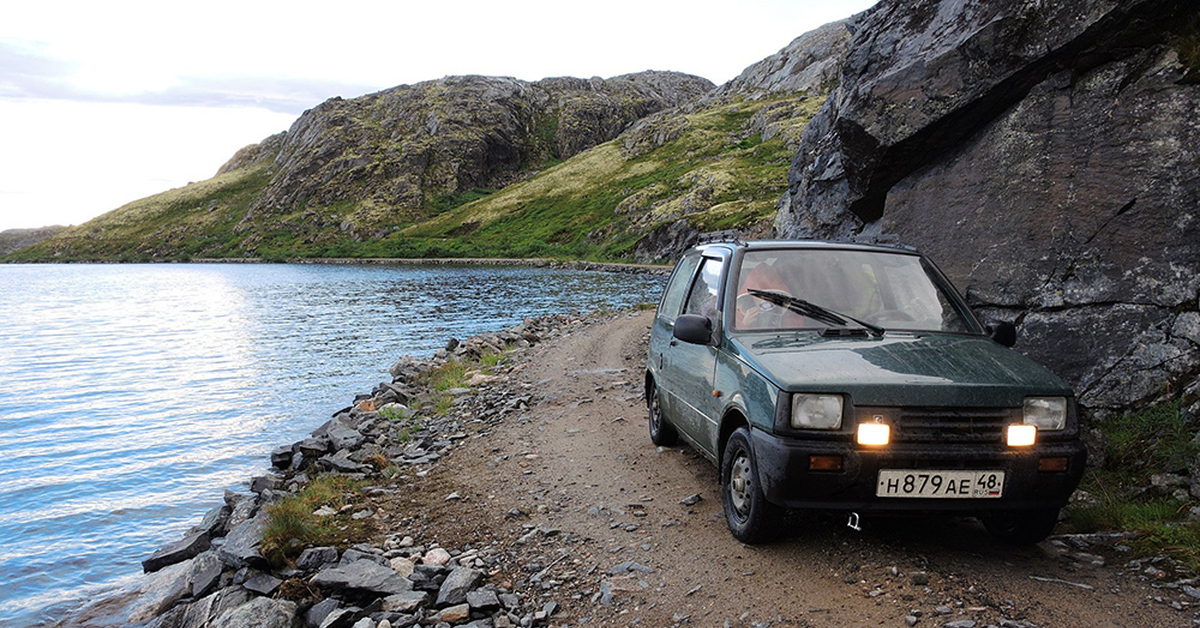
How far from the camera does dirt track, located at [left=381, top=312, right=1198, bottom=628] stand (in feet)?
14.5

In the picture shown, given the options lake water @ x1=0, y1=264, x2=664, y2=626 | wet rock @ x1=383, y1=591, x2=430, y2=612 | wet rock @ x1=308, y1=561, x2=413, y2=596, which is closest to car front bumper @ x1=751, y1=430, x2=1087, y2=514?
wet rock @ x1=383, y1=591, x2=430, y2=612

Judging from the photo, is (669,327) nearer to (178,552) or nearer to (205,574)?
(205,574)

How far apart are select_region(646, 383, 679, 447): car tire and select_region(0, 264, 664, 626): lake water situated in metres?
6.18

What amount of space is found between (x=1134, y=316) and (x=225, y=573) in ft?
29.6

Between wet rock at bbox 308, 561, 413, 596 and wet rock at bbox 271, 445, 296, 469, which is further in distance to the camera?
wet rock at bbox 271, 445, 296, 469

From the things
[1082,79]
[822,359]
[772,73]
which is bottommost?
[822,359]

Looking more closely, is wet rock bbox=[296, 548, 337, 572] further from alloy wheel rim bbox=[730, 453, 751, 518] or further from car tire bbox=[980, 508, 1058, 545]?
car tire bbox=[980, 508, 1058, 545]

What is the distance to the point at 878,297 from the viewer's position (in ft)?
20.4

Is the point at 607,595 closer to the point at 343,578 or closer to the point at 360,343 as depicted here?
the point at 343,578

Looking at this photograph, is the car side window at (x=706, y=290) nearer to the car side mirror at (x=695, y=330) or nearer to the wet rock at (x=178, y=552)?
the car side mirror at (x=695, y=330)

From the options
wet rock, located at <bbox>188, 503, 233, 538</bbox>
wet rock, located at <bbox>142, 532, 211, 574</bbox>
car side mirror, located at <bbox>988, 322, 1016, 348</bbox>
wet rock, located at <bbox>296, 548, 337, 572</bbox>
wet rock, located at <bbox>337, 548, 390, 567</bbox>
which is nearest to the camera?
car side mirror, located at <bbox>988, 322, 1016, 348</bbox>

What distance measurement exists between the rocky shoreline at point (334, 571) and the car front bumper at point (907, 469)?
1873 mm

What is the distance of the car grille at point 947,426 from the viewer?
184 inches

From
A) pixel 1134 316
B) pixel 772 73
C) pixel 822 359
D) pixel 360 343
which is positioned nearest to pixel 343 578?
pixel 822 359
